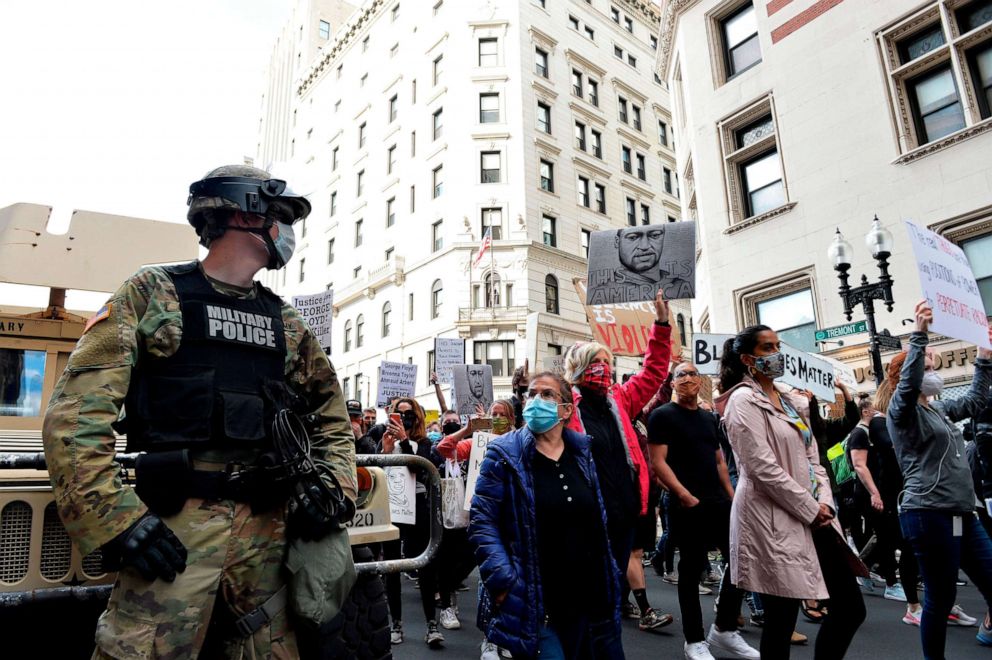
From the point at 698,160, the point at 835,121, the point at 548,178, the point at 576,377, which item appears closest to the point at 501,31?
the point at 548,178

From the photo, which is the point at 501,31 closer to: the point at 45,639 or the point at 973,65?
the point at 973,65

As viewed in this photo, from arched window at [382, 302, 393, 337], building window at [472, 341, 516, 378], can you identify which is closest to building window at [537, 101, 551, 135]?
building window at [472, 341, 516, 378]

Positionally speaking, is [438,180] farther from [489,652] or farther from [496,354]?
[489,652]

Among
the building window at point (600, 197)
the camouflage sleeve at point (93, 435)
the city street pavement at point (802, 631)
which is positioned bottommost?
the city street pavement at point (802, 631)

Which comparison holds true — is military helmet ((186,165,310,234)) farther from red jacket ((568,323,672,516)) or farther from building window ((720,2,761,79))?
building window ((720,2,761,79))

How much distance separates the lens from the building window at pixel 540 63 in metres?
35.8

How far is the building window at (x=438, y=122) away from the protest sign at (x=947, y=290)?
107 ft

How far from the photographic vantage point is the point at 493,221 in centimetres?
3312

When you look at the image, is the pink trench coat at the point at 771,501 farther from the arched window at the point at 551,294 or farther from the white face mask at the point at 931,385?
the arched window at the point at 551,294

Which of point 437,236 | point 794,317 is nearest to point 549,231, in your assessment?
point 437,236

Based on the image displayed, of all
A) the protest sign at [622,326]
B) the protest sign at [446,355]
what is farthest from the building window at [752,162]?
the protest sign at [446,355]

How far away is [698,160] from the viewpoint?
18250 mm

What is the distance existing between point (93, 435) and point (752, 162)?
1795 centimetres

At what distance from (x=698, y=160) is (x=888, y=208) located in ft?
18.0
